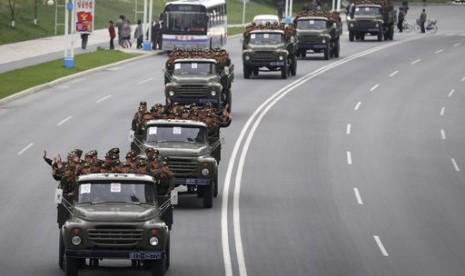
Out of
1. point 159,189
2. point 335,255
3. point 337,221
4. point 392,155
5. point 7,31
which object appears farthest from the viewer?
point 7,31

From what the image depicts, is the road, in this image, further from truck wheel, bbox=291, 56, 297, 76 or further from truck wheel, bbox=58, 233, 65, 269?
truck wheel, bbox=291, 56, 297, 76

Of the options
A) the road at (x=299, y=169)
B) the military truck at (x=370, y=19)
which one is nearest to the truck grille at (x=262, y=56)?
the road at (x=299, y=169)

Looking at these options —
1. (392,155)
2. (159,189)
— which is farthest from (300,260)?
(392,155)

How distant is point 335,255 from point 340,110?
28.5 m

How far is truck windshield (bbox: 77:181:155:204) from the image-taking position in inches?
1032

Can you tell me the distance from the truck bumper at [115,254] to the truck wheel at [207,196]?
375 inches

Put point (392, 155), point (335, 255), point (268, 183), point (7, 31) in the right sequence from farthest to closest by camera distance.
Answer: point (7, 31)
point (392, 155)
point (268, 183)
point (335, 255)

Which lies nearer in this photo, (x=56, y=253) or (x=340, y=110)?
(x=56, y=253)

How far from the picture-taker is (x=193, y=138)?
1384 inches

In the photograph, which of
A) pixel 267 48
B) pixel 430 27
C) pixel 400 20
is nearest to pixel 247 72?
pixel 267 48

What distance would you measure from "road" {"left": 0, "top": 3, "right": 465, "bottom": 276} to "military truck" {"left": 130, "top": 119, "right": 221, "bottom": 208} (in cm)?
69

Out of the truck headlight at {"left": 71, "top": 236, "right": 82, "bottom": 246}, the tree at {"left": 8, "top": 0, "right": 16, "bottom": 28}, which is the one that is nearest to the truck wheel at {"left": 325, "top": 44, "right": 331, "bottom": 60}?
the tree at {"left": 8, "top": 0, "right": 16, "bottom": 28}

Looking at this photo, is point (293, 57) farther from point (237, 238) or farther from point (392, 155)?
point (237, 238)

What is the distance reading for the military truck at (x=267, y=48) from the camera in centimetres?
6738
